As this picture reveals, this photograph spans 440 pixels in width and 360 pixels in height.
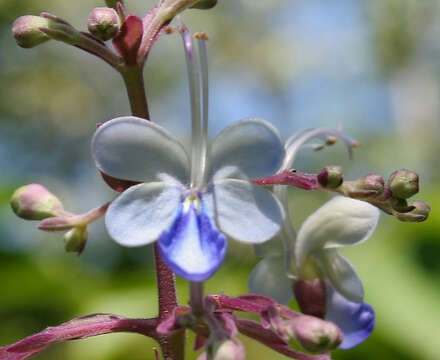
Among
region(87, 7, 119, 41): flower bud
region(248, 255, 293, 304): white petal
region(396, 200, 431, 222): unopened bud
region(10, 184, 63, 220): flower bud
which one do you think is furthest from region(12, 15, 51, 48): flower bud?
region(396, 200, 431, 222): unopened bud

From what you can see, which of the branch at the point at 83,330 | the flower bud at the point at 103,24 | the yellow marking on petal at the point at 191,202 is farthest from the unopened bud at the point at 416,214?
the flower bud at the point at 103,24

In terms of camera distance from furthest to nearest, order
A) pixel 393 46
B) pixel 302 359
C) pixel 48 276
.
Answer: pixel 393 46 < pixel 48 276 < pixel 302 359

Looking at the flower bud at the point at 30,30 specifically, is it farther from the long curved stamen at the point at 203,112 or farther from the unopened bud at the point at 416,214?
the unopened bud at the point at 416,214

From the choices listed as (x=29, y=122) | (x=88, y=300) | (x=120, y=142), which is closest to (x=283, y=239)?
(x=120, y=142)

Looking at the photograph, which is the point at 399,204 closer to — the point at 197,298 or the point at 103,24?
the point at 197,298

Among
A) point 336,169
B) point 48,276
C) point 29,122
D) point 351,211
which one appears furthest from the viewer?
point 29,122

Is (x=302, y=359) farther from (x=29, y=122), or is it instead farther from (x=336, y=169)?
(x=29, y=122)
